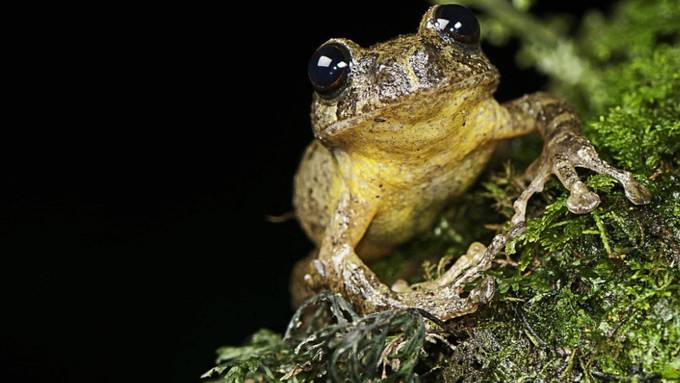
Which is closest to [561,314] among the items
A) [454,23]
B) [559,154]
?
[559,154]

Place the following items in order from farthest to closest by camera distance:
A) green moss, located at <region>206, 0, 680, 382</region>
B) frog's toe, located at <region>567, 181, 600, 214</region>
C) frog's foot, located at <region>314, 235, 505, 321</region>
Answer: frog's foot, located at <region>314, 235, 505, 321</region> < frog's toe, located at <region>567, 181, 600, 214</region> < green moss, located at <region>206, 0, 680, 382</region>

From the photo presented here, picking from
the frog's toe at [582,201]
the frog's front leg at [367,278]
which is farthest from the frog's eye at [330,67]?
the frog's toe at [582,201]

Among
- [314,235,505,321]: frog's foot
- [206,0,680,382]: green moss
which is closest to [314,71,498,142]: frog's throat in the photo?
[206,0,680,382]: green moss

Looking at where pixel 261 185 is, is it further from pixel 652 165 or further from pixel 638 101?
pixel 652 165

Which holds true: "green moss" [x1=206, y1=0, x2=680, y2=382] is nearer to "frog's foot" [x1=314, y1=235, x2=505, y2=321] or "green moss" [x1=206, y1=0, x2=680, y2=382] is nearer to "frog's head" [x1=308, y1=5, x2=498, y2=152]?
"frog's foot" [x1=314, y1=235, x2=505, y2=321]

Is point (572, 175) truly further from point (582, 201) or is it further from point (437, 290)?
point (437, 290)

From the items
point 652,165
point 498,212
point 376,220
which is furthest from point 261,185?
point 652,165

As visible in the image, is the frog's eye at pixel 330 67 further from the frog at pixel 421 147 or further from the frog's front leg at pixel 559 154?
the frog's front leg at pixel 559 154
